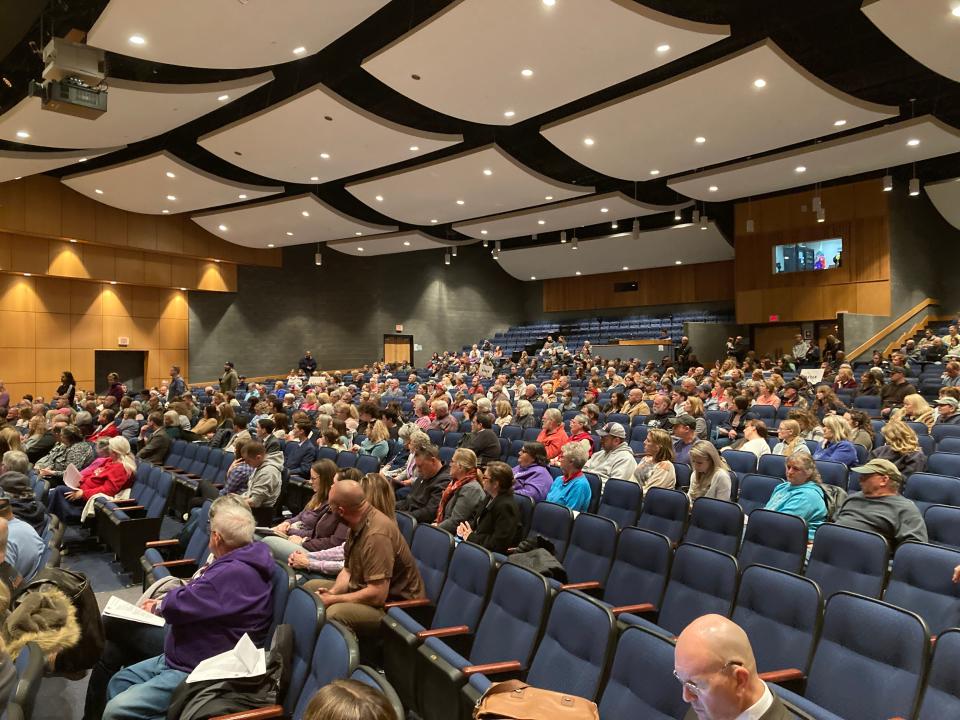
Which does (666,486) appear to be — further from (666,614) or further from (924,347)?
(924,347)

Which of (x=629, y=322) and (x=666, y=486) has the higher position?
(x=629, y=322)

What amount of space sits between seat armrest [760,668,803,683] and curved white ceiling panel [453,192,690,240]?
43.3ft

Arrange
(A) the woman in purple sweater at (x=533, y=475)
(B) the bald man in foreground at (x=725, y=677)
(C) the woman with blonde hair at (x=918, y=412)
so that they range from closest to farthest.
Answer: (B) the bald man in foreground at (x=725, y=677) → (A) the woman in purple sweater at (x=533, y=475) → (C) the woman with blonde hair at (x=918, y=412)

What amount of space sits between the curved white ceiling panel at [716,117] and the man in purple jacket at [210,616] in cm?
780

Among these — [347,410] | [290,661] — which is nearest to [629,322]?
[347,410]

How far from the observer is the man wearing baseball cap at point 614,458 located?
5262 mm

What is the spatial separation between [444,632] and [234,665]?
2.79ft

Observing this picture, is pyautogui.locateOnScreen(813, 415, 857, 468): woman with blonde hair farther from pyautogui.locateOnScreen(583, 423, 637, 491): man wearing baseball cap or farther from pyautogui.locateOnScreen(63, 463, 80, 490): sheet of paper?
pyautogui.locateOnScreen(63, 463, 80, 490): sheet of paper

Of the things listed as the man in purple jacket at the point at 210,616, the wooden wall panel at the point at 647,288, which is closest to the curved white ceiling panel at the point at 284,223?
the wooden wall panel at the point at 647,288

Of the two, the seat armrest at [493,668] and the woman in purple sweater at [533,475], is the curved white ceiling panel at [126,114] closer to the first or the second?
the woman in purple sweater at [533,475]

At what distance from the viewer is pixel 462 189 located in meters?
13.8

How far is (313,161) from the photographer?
39.7ft

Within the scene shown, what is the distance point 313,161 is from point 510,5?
6242mm

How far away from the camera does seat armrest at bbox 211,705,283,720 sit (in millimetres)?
2170
